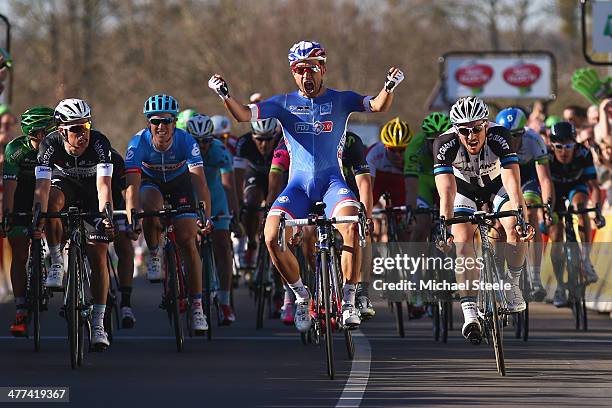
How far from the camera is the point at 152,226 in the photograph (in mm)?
15922

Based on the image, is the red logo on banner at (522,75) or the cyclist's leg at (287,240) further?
the red logo on banner at (522,75)

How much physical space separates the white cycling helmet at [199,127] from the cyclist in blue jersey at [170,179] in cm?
197

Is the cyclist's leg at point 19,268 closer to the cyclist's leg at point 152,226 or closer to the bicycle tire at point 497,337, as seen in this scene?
the cyclist's leg at point 152,226

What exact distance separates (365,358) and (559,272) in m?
5.29

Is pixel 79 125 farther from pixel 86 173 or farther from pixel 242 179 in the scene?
pixel 242 179

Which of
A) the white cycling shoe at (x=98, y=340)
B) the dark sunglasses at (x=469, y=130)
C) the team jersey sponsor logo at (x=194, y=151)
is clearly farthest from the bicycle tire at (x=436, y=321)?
the white cycling shoe at (x=98, y=340)

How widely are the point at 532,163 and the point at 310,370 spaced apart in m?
5.71

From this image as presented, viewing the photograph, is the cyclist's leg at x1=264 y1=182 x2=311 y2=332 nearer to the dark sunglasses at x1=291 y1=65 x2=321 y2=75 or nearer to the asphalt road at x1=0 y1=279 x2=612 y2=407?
the asphalt road at x1=0 y1=279 x2=612 y2=407

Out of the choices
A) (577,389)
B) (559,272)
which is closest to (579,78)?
(559,272)

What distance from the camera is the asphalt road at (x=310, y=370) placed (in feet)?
38.1

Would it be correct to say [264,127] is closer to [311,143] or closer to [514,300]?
[311,143]

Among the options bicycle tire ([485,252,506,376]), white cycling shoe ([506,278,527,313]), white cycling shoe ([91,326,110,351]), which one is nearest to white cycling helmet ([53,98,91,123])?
white cycling shoe ([91,326,110,351])

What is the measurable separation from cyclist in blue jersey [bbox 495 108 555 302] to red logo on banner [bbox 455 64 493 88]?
28716mm

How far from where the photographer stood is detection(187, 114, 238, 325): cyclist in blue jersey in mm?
17609
